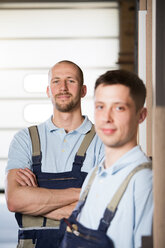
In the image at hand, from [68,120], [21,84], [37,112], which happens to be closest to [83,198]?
[68,120]

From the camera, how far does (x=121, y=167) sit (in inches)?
65.8

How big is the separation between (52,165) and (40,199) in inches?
7.9

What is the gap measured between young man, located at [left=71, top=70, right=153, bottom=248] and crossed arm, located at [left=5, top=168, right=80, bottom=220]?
2.21 ft

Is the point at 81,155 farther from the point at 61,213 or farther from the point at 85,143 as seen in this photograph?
the point at 61,213

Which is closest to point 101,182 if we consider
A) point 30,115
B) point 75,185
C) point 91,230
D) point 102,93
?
point 91,230

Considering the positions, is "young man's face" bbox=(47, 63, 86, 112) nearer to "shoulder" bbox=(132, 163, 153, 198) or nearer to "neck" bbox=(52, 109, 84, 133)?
"neck" bbox=(52, 109, 84, 133)

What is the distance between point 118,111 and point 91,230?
0.44 meters

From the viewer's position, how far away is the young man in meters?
1.55

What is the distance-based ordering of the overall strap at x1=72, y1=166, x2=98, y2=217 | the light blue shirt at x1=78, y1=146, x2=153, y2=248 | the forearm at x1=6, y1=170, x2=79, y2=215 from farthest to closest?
the forearm at x1=6, y1=170, x2=79, y2=215
the overall strap at x1=72, y1=166, x2=98, y2=217
the light blue shirt at x1=78, y1=146, x2=153, y2=248

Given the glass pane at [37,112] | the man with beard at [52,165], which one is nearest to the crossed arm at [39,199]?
the man with beard at [52,165]

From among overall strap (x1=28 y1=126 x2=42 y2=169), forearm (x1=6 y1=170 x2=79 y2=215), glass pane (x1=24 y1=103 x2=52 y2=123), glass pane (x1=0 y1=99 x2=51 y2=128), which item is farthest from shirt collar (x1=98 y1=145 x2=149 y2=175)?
glass pane (x1=0 y1=99 x2=51 y2=128)

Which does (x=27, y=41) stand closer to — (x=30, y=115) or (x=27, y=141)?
(x=30, y=115)

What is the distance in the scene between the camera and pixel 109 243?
1.55m

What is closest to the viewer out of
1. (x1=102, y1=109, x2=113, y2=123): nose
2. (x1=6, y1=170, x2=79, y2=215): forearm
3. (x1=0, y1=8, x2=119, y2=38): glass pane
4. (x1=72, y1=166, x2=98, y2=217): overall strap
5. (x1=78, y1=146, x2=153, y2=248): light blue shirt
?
(x1=78, y1=146, x2=153, y2=248): light blue shirt
